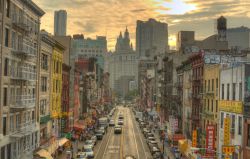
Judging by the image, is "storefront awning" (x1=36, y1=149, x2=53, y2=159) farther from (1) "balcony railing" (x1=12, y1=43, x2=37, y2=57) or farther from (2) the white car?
(2) the white car

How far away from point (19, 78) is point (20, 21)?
20.7ft

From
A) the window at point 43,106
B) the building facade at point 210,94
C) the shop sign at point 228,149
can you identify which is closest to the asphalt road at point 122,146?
the window at point 43,106

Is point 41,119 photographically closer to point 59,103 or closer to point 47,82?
point 47,82

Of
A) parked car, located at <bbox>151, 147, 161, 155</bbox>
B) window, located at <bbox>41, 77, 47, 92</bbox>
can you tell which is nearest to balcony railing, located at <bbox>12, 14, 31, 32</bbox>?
window, located at <bbox>41, 77, 47, 92</bbox>

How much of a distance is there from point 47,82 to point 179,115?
3124 centimetres

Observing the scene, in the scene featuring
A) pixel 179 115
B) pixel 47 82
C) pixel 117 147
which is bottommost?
pixel 117 147

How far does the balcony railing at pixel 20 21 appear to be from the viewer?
52.4 m

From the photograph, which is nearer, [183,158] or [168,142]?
[183,158]

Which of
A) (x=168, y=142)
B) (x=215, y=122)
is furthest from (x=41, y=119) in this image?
(x=168, y=142)

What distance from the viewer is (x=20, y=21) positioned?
2191 inches

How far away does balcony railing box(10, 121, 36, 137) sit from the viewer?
54100 mm

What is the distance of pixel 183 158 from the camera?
75.1m

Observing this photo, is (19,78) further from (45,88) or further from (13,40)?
(45,88)

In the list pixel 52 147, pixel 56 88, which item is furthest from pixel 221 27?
pixel 52 147
